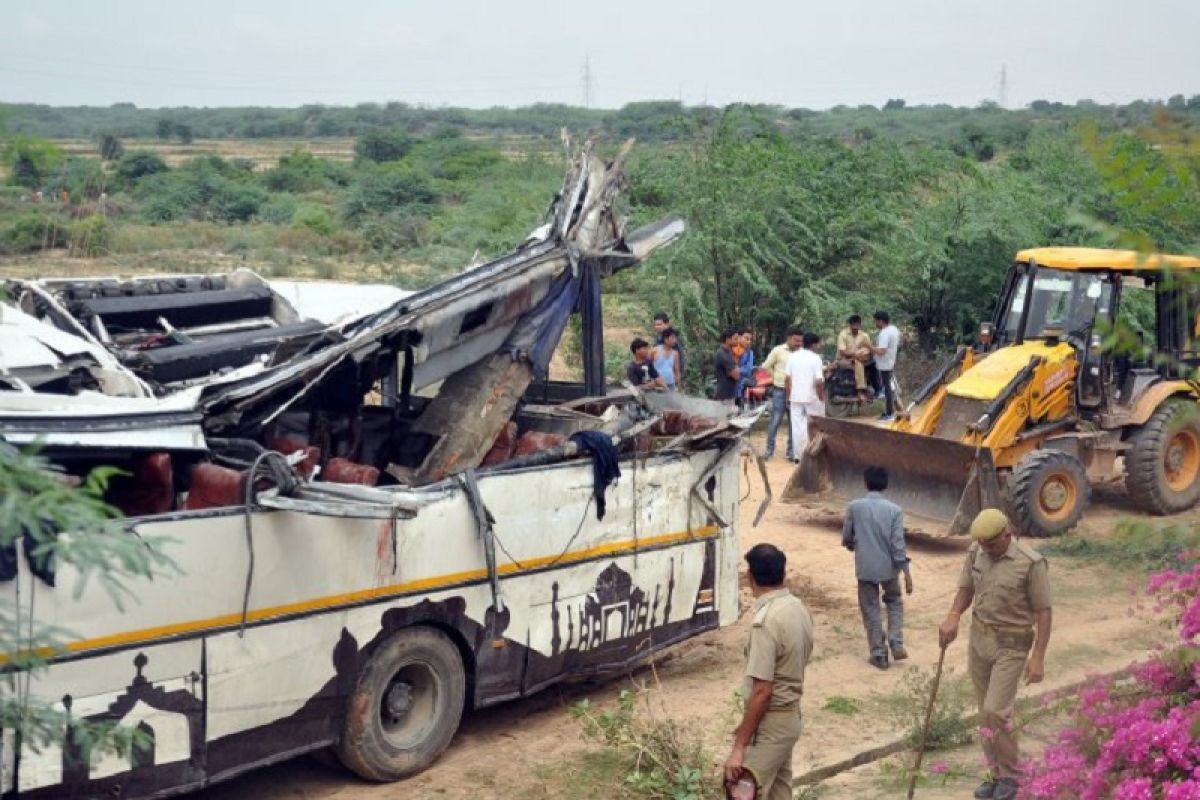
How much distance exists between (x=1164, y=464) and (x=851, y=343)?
208 inches

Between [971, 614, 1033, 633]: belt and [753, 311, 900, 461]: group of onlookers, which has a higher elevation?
[753, 311, 900, 461]: group of onlookers

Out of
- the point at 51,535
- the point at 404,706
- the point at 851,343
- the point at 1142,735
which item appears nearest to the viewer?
the point at 51,535

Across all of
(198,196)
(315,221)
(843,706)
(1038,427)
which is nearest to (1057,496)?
(1038,427)

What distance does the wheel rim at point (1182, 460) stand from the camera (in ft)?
52.0

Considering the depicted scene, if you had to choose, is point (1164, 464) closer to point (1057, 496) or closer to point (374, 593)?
point (1057, 496)

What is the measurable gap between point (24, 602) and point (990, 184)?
20.0 meters

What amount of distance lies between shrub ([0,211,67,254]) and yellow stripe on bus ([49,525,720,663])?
31.9 meters

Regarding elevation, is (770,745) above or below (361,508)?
below

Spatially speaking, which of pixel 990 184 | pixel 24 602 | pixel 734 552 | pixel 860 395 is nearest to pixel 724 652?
pixel 734 552

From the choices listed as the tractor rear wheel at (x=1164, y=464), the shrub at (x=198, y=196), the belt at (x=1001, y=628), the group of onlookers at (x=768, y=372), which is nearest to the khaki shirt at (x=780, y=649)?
the belt at (x=1001, y=628)

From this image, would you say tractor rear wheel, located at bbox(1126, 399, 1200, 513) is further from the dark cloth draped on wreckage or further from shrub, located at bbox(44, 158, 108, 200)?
shrub, located at bbox(44, 158, 108, 200)

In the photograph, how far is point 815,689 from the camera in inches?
412

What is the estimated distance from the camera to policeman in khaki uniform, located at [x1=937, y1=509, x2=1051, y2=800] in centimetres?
805

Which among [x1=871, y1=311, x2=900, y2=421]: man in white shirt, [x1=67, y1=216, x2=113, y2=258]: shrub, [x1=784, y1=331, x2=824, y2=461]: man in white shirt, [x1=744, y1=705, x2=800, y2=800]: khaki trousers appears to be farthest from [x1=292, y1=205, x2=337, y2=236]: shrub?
[x1=744, y1=705, x2=800, y2=800]: khaki trousers
